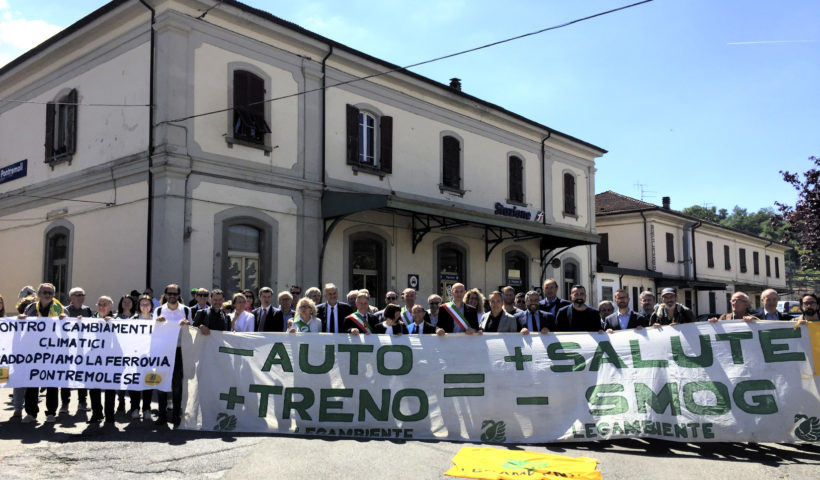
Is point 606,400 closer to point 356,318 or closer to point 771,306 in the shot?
point 771,306

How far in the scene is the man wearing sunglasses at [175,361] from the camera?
778 cm

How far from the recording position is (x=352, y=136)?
56.3ft

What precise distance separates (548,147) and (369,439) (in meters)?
19.6

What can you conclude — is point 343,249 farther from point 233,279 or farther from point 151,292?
point 151,292

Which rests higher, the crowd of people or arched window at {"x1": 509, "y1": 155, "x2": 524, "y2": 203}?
arched window at {"x1": 509, "y1": 155, "x2": 524, "y2": 203}

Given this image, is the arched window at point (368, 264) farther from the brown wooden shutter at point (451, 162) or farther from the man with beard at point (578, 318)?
the man with beard at point (578, 318)

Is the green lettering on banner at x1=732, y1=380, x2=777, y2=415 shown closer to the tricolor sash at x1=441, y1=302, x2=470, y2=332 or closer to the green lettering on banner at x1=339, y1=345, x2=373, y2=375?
the tricolor sash at x1=441, y1=302, x2=470, y2=332

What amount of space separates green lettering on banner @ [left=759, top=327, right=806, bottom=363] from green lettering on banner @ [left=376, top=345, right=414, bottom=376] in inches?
151

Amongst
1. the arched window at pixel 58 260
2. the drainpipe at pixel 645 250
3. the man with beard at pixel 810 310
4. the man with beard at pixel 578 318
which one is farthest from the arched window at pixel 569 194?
the man with beard at pixel 810 310

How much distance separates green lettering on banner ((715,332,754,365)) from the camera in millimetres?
6969

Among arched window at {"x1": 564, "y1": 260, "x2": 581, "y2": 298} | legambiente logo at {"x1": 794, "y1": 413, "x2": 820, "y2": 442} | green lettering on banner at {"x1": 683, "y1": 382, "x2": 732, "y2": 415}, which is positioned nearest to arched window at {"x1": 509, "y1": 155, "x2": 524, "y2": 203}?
arched window at {"x1": 564, "y1": 260, "x2": 581, "y2": 298}

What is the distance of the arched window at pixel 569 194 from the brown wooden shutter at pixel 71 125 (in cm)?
1722

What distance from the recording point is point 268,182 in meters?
15.1

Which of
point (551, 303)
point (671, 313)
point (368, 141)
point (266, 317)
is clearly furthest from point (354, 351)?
point (368, 141)
